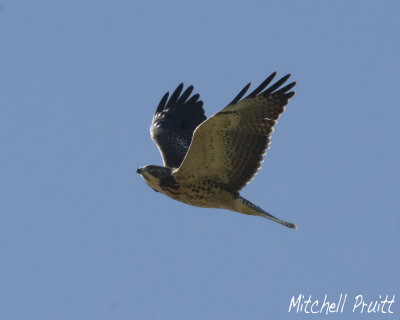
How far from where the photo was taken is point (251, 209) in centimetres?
1090

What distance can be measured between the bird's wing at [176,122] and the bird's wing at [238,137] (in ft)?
5.51

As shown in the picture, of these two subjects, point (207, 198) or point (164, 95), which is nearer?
point (207, 198)

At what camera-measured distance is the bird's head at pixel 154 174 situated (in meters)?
10.9

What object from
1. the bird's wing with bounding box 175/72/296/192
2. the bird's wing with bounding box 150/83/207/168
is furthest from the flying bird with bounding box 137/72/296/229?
the bird's wing with bounding box 150/83/207/168

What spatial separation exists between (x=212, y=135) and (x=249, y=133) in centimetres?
54

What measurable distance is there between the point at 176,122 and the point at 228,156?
3.15 m

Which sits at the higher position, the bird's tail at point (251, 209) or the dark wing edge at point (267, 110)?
the dark wing edge at point (267, 110)

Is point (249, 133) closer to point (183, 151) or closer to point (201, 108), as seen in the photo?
point (183, 151)

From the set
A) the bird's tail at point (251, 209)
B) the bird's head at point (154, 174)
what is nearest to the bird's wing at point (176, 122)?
the bird's head at point (154, 174)

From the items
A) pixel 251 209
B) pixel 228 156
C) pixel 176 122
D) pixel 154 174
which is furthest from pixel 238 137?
pixel 176 122

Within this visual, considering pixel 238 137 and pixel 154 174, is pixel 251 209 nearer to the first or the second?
pixel 238 137

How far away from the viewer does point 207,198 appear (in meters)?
11.0

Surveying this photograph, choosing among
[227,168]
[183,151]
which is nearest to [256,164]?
[227,168]

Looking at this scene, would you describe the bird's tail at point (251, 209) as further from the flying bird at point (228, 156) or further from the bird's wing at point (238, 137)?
the bird's wing at point (238, 137)
